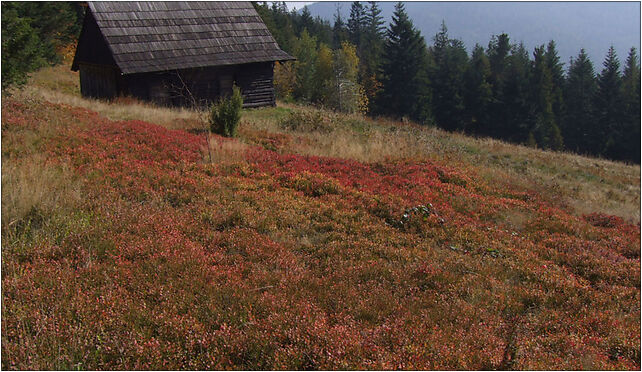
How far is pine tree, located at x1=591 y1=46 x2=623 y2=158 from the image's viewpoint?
5631 centimetres

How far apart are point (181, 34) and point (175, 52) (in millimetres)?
1464

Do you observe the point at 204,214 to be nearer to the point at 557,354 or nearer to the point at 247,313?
the point at 247,313

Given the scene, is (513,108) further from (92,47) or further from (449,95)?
(92,47)

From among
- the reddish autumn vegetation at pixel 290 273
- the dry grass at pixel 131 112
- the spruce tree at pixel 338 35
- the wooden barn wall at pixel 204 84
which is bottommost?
the reddish autumn vegetation at pixel 290 273

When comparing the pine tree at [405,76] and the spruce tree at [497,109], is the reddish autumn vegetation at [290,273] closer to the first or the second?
the pine tree at [405,76]

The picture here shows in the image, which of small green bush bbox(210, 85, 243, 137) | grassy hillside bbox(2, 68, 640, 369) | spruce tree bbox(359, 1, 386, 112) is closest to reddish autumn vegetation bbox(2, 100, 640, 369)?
grassy hillside bbox(2, 68, 640, 369)

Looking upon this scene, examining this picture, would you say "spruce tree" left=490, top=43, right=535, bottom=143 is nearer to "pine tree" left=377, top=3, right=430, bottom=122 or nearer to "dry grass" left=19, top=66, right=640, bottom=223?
"pine tree" left=377, top=3, right=430, bottom=122

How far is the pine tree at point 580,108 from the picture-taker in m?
61.2

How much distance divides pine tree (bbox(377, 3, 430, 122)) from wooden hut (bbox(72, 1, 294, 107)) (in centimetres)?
3751

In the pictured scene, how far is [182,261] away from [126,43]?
1910cm

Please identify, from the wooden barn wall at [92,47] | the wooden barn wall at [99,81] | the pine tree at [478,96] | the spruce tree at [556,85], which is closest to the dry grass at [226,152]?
the wooden barn wall at [92,47]

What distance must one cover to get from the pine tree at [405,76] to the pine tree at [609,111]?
22605 millimetres

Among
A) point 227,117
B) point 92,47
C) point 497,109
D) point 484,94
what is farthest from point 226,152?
point 497,109

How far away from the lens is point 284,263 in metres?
5.82
